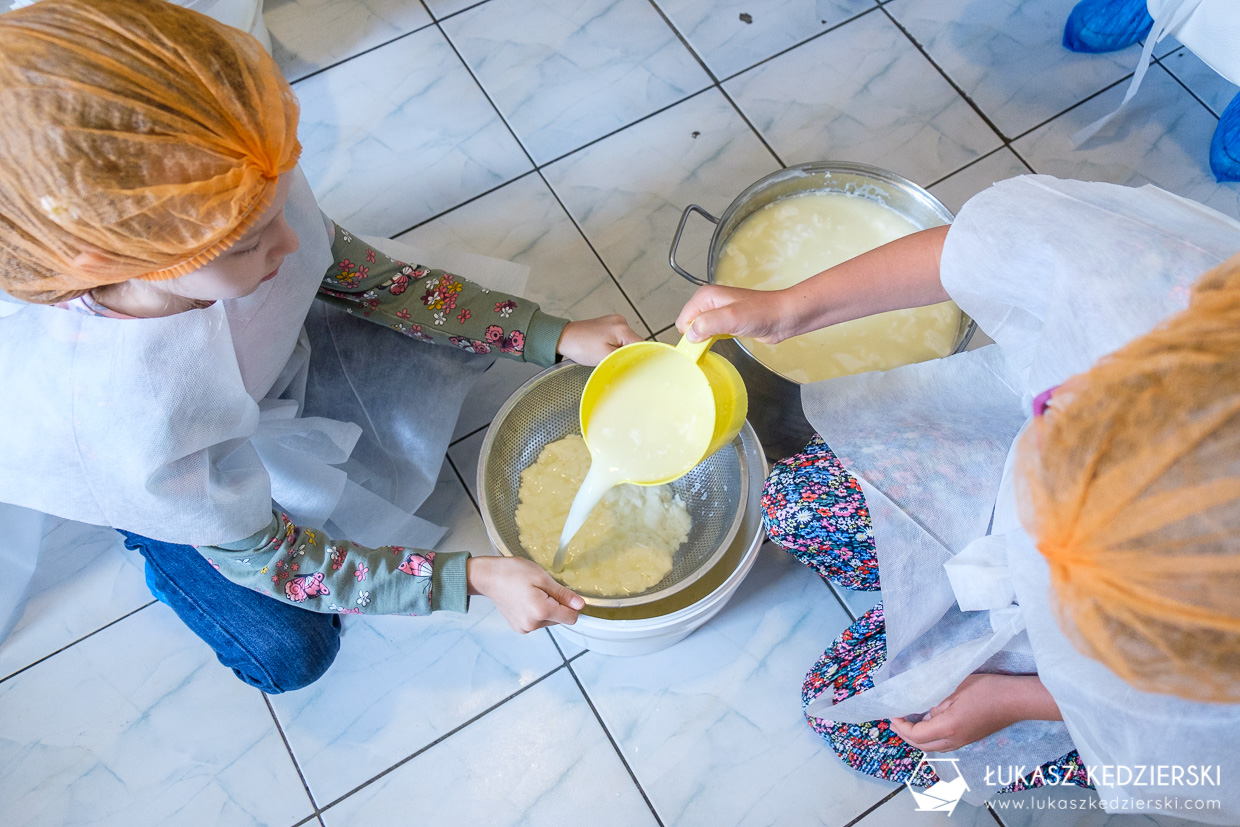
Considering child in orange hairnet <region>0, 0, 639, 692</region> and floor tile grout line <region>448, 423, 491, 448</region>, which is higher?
child in orange hairnet <region>0, 0, 639, 692</region>

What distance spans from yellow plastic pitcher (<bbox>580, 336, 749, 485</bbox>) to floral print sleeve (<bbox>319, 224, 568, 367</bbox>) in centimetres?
16

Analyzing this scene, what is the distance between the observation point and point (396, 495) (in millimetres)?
1050

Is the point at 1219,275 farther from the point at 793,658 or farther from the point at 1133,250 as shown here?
the point at 793,658

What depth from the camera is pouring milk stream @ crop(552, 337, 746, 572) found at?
2.56 feet

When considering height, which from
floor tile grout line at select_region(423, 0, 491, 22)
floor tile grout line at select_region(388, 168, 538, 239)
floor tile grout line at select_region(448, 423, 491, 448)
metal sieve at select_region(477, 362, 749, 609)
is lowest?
floor tile grout line at select_region(448, 423, 491, 448)

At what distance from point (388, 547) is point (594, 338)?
312mm

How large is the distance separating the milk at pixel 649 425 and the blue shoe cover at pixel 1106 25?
1.04 m

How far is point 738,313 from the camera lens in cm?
77

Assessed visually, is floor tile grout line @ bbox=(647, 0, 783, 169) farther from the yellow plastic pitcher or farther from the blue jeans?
the blue jeans

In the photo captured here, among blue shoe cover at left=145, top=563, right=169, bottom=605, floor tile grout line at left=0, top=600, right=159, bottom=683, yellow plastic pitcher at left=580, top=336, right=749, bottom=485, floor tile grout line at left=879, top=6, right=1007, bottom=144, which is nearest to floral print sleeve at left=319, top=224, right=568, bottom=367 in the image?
yellow plastic pitcher at left=580, top=336, right=749, bottom=485

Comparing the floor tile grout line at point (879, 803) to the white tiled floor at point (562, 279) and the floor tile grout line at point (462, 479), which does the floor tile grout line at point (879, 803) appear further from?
the floor tile grout line at point (462, 479)

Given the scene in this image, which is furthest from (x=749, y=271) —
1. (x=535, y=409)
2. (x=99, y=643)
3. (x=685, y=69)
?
(x=99, y=643)

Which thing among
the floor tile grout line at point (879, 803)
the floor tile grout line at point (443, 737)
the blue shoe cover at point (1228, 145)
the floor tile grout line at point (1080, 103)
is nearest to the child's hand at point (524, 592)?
the floor tile grout line at point (443, 737)

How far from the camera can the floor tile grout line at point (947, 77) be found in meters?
1.33
